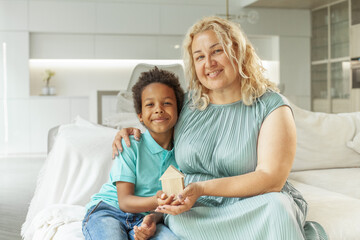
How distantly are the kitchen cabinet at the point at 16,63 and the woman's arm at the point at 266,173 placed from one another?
229 inches

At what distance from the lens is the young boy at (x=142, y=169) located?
1388 millimetres

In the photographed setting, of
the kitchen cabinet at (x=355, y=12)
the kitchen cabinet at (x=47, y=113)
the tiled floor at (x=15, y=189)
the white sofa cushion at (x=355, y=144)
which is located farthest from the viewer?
the kitchen cabinet at (x=47, y=113)

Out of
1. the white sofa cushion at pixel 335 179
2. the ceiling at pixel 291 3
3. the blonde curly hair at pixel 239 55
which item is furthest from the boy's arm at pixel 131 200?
the ceiling at pixel 291 3

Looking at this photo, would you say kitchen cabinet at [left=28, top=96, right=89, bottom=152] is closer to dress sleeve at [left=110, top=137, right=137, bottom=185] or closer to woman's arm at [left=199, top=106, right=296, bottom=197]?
dress sleeve at [left=110, top=137, right=137, bottom=185]

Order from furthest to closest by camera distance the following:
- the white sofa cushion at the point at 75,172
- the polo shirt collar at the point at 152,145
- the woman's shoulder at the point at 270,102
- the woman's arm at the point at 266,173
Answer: the white sofa cushion at the point at 75,172 → the polo shirt collar at the point at 152,145 → the woman's shoulder at the point at 270,102 → the woman's arm at the point at 266,173

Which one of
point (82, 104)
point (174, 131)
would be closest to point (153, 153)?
point (174, 131)

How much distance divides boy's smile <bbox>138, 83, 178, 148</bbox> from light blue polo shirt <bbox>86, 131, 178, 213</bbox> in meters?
0.05

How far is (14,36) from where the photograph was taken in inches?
258

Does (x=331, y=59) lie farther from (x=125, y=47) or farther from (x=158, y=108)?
(x=158, y=108)

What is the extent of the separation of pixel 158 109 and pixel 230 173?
32 cm

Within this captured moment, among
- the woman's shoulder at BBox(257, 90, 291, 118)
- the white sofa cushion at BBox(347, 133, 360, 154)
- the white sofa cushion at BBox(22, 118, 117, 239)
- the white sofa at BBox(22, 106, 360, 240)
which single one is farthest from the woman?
the white sofa cushion at BBox(347, 133, 360, 154)

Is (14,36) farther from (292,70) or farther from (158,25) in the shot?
(292,70)

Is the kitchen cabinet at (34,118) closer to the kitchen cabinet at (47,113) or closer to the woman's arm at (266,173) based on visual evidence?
the kitchen cabinet at (47,113)

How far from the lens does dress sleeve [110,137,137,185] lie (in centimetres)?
147
